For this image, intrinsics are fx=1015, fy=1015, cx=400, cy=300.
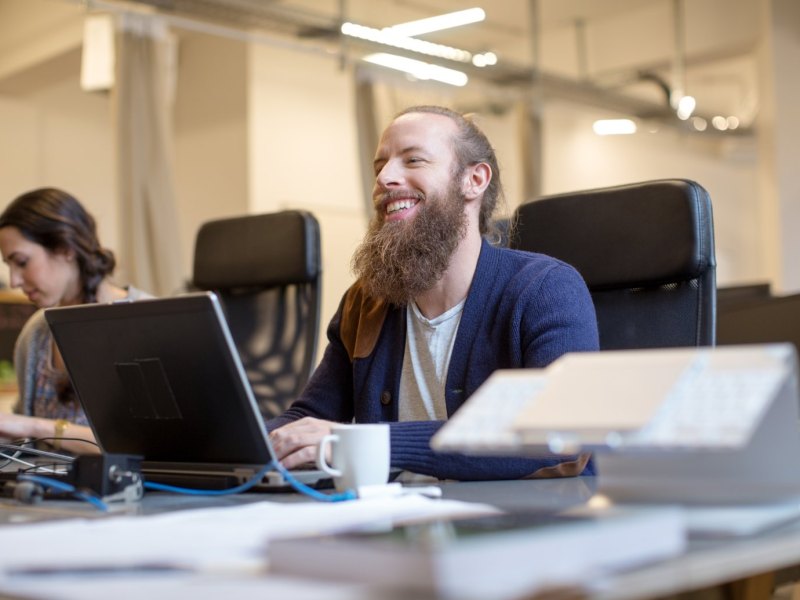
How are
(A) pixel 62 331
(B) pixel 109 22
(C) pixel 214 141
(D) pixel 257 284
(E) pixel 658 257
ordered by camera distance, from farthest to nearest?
(C) pixel 214 141, (B) pixel 109 22, (D) pixel 257 284, (E) pixel 658 257, (A) pixel 62 331

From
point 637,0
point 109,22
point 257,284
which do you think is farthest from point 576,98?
point 257,284

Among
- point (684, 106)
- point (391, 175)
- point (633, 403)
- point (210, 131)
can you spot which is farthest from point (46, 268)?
point (684, 106)

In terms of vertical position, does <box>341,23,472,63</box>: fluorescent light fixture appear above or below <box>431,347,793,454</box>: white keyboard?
above

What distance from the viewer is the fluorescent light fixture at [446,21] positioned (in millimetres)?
5758

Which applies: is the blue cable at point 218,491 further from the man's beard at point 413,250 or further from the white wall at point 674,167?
the white wall at point 674,167

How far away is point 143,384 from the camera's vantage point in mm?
1372

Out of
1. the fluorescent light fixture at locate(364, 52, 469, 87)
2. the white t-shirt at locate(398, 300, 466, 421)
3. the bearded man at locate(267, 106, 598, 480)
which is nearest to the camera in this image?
the bearded man at locate(267, 106, 598, 480)

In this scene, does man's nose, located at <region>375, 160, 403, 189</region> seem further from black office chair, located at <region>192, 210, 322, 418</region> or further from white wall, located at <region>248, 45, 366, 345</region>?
white wall, located at <region>248, 45, 366, 345</region>

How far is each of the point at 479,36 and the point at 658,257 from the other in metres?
6.42

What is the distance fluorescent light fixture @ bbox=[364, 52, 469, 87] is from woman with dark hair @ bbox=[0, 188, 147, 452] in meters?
3.49

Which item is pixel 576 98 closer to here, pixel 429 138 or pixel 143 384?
pixel 429 138

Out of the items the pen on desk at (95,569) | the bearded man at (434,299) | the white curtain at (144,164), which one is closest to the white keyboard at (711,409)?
the pen on desk at (95,569)

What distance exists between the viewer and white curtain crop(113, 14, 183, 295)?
5117 millimetres

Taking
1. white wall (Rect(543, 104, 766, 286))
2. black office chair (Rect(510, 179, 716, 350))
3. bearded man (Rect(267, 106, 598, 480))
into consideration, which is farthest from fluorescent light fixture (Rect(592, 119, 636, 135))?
black office chair (Rect(510, 179, 716, 350))
